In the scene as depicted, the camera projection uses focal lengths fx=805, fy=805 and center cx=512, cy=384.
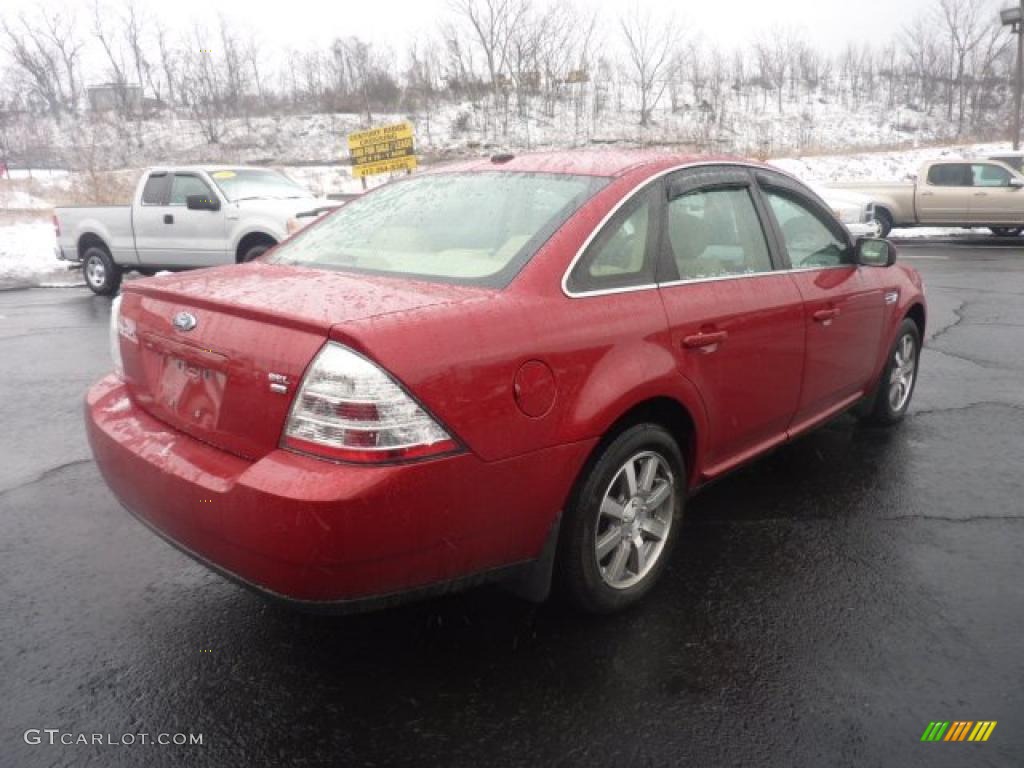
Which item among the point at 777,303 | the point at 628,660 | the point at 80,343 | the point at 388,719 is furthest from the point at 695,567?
the point at 80,343

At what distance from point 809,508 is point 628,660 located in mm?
1619

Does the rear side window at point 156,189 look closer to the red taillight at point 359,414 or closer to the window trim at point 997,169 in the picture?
the red taillight at point 359,414

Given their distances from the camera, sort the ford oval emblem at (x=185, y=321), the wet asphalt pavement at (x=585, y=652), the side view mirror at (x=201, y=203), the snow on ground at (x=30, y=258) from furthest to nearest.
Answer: the snow on ground at (x=30, y=258)
the side view mirror at (x=201, y=203)
the ford oval emblem at (x=185, y=321)
the wet asphalt pavement at (x=585, y=652)

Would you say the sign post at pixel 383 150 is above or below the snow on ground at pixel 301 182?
above

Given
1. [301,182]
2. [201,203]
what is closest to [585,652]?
[201,203]

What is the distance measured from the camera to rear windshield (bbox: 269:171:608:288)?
9.07 feet

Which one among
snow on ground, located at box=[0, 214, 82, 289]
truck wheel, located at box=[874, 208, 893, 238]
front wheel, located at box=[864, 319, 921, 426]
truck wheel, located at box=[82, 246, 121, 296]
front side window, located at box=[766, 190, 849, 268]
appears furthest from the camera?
truck wheel, located at box=[874, 208, 893, 238]

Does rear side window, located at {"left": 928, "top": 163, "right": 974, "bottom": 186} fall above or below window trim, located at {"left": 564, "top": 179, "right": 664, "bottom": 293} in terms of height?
below

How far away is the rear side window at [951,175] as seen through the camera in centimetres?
1711

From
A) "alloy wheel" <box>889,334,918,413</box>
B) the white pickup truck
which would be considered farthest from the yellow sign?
"alloy wheel" <box>889,334,918,413</box>

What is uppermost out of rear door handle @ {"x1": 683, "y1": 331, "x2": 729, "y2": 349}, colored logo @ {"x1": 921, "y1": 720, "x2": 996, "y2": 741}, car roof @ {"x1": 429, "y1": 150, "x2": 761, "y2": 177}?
car roof @ {"x1": 429, "y1": 150, "x2": 761, "y2": 177}

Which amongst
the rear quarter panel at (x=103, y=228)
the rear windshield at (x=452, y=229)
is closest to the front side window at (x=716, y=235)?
the rear windshield at (x=452, y=229)

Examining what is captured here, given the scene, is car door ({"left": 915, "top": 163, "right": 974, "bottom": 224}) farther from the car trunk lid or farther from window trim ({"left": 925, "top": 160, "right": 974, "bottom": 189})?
the car trunk lid

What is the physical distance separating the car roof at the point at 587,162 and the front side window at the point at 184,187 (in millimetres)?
8620
